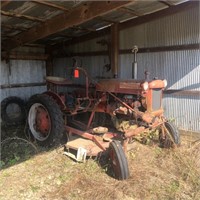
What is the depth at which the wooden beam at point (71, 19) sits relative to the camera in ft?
11.5

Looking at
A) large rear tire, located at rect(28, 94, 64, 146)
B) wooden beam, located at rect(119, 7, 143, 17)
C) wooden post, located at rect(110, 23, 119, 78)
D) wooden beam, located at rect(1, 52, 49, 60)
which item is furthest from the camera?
wooden beam, located at rect(1, 52, 49, 60)

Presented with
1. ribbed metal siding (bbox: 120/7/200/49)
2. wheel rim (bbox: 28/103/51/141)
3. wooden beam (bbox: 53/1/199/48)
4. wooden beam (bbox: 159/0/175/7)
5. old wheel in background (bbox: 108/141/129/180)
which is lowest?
old wheel in background (bbox: 108/141/129/180)

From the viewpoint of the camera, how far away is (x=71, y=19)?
3.90 m

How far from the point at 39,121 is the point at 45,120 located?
13 cm

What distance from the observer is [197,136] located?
4750 mm

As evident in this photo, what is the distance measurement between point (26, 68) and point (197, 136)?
13.5ft

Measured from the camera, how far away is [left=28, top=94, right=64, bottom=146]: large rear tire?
4.17m

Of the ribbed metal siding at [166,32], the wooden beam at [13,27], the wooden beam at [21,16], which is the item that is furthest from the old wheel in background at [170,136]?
the wooden beam at [13,27]

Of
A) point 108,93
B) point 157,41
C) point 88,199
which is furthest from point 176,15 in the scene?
point 88,199

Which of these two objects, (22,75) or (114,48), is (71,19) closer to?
(114,48)

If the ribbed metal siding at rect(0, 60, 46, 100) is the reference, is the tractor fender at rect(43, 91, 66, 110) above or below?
below

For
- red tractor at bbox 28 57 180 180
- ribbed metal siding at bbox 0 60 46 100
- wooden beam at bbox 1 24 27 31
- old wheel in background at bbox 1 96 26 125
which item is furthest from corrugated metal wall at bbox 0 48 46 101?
red tractor at bbox 28 57 180 180

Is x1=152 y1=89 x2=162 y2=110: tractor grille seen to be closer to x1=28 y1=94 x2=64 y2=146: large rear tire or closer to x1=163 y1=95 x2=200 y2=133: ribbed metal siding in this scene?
x1=163 y1=95 x2=200 y2=133: ribbed metal siding

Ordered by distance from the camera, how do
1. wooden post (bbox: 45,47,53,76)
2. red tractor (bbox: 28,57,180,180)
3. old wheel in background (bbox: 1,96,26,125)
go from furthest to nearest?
wooden post (bbox: 45,47,53,76), old wheel in background (bbox: 1,96,26,125), red tractor (bbox: 28,57,180,180)
